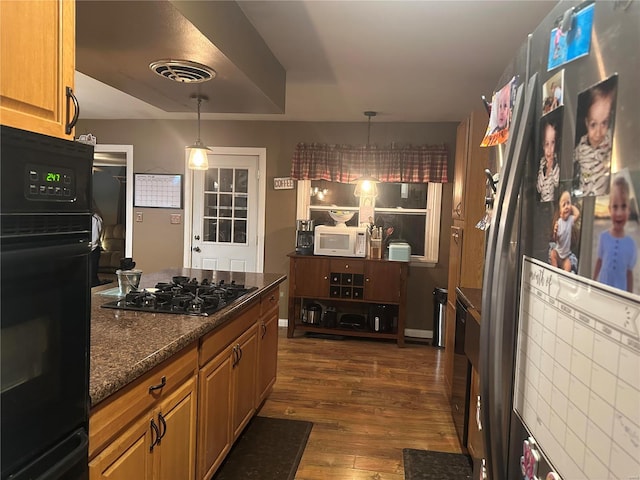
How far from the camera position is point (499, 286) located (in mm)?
874

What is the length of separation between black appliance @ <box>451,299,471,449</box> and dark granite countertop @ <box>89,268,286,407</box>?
1.22 m

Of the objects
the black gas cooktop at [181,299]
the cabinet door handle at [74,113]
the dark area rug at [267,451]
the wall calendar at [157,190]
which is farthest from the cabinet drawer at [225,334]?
the wall calendar at [157,190]

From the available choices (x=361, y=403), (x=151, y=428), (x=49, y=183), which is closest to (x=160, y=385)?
(x=151, y=428)

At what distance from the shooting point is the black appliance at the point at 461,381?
2.54 metres

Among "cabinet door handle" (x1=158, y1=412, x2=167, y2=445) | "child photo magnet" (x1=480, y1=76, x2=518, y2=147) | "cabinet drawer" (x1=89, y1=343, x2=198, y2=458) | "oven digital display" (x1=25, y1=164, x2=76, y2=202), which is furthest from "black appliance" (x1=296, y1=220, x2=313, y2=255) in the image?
"oven digital display" (x1=25, y1=164, x2=76, y2=202)

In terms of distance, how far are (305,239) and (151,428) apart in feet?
11.9

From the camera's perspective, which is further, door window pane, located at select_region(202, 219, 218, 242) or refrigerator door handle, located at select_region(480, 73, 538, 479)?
door window pane, located at select_region(202, 219, 218, 242)

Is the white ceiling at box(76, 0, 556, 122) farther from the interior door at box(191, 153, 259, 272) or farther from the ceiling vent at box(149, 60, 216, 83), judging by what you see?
the interior door at box(191, 153, 259, 272)

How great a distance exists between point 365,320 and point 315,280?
2.40 ft

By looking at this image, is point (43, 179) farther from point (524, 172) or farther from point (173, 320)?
point (173, 320)

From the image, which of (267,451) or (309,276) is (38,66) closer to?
(267,451)

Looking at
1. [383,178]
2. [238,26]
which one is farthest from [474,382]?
[383,178]

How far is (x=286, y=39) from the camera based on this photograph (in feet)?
9.25

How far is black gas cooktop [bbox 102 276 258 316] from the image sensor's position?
2.18m
